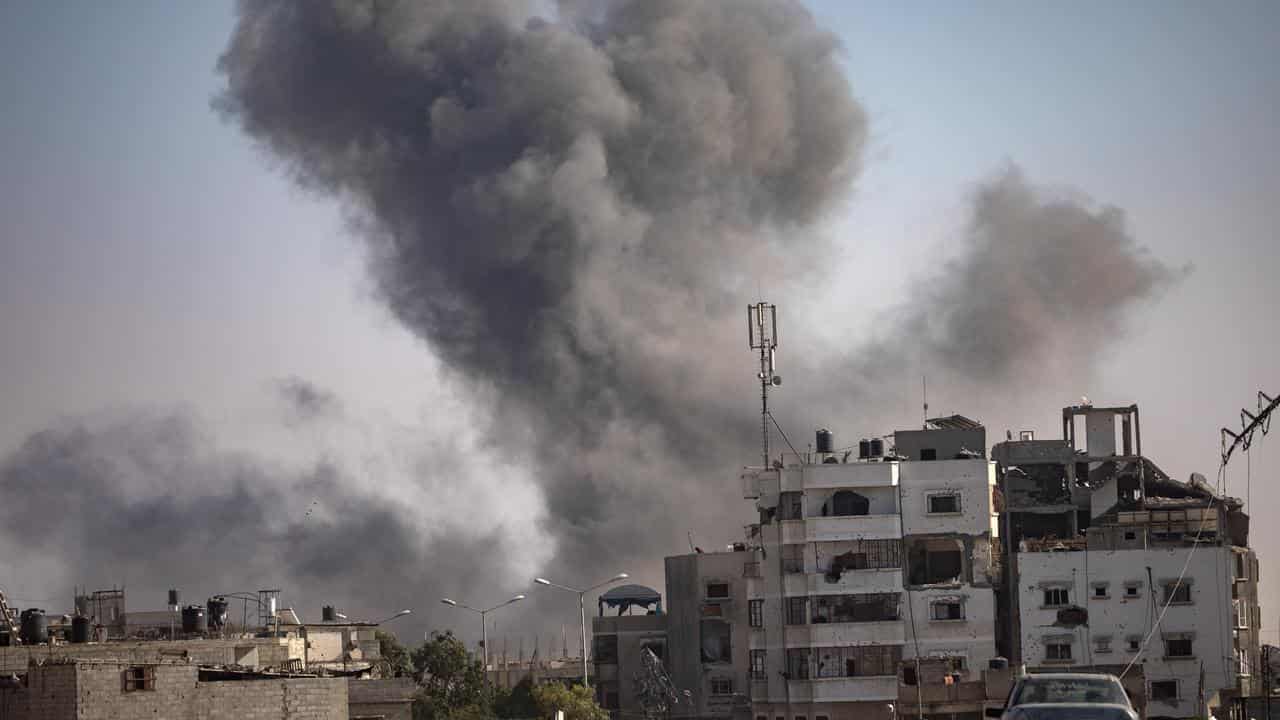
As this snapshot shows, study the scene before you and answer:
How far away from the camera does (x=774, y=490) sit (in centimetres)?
10244

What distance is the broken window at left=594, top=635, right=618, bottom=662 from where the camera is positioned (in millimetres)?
112375

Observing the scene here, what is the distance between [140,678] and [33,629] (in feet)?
72.8

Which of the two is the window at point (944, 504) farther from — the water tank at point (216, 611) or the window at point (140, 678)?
the window at point (140, 678)

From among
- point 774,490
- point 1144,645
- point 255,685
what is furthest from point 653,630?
point 255,685

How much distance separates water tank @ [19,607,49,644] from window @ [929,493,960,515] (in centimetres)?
4236

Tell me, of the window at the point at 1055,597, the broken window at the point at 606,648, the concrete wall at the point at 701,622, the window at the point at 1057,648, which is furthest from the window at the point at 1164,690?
the broken window at the point at 606,648

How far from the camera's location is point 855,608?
98.3 metres

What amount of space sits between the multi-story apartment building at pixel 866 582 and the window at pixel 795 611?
0.05 m

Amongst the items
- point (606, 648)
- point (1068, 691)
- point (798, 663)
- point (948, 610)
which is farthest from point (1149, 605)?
point (1068, 691)

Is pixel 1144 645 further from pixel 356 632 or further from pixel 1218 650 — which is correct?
pixel 356 632

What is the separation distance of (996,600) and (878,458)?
29.1 feet

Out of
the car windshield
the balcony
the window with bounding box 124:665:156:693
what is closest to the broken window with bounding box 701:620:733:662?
the balcony

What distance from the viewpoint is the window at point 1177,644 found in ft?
308

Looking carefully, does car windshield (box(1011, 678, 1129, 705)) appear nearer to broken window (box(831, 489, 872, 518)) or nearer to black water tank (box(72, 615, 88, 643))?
black water tank (box(72, 615, 88, 643))
